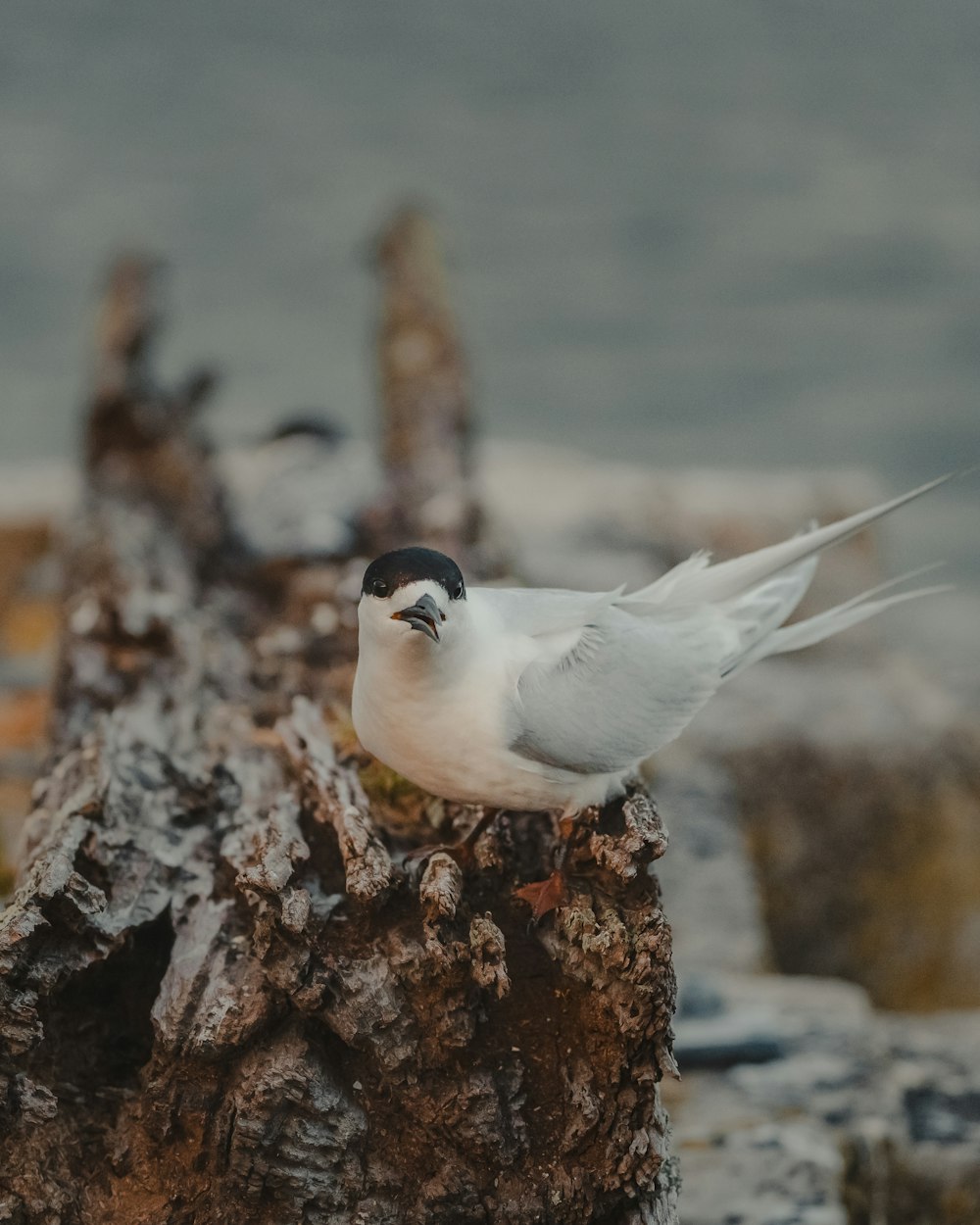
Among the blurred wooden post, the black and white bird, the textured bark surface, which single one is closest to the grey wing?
the black and white bird

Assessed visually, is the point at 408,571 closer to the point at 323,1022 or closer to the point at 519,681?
the point at 519,681

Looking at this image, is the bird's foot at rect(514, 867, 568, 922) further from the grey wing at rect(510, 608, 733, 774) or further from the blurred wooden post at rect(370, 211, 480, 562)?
the blurred wooden post at rect(370, 211, 480, 562)

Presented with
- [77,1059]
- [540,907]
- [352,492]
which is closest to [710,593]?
[540,907]

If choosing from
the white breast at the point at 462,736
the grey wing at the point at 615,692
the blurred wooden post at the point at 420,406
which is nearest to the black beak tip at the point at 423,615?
the white breast at the point at 462,736

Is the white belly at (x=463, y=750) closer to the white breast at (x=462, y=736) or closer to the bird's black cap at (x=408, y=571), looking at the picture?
the white breast at (x=462, y=736)

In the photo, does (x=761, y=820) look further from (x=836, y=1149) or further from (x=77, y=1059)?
(x=77, y=1059)

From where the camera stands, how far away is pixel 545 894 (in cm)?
290

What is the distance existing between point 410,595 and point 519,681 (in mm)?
352

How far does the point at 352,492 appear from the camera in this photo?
5.99 metres

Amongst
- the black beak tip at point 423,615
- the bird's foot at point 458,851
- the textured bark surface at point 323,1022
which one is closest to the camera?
the textured bark surface at point 323,1022

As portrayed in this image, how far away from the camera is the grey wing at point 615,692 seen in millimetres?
2984

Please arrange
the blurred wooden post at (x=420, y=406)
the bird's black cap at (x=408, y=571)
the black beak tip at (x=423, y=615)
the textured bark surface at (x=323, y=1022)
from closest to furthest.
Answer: the textured bark surface at (x=323, y=1022)
the black beak tip at (x=423, y=615)
the bird's black cap at (x=408, y=571)
the blurred wooden post at (x=420, y=406)

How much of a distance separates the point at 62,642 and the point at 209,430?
217 cm

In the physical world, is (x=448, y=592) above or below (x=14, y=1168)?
above
